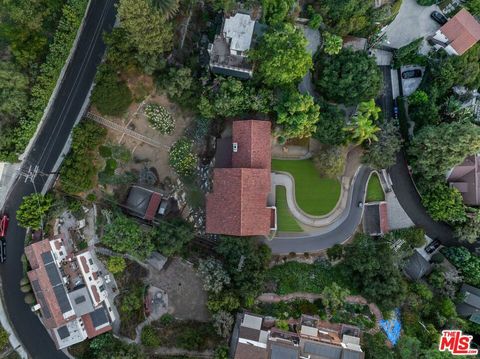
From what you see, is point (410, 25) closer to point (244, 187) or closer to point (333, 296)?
point (244, 187)

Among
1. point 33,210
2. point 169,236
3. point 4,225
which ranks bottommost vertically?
point 4,225

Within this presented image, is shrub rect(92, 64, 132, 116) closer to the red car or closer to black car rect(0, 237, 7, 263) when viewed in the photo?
the red car

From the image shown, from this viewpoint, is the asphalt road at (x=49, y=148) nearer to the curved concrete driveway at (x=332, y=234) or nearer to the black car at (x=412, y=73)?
the curved concrete driveway at (x=332, y=234)

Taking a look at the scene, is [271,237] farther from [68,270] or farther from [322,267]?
[68,270]

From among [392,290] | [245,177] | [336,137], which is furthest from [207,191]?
[392,290]

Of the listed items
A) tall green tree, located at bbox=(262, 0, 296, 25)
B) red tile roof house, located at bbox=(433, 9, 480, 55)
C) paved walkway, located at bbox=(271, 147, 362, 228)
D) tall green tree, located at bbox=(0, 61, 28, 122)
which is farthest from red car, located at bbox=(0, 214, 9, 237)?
red tile roof house, located at bbox=(433, 9, 480, 55)

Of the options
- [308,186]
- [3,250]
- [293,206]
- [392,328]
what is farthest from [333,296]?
[3,250]

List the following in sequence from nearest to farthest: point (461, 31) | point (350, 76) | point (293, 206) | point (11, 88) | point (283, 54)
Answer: point (11, 88), point (283, 54), point (350, 76), point (293, 206), point (461, 31)

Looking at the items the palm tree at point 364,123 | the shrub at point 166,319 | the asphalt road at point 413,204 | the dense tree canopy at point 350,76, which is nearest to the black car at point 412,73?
the dense tree canopy at point 350,76
